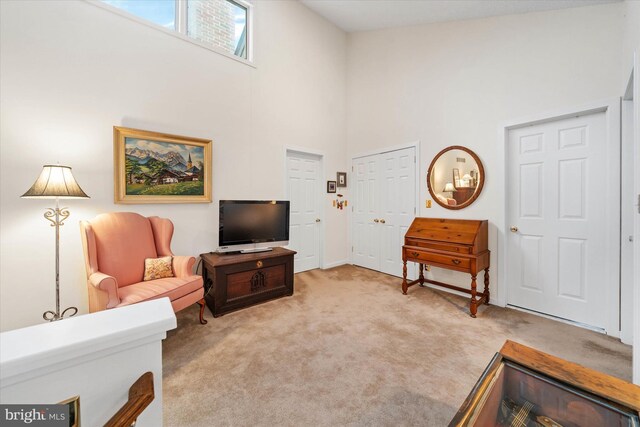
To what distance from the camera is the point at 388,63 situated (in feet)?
13.5

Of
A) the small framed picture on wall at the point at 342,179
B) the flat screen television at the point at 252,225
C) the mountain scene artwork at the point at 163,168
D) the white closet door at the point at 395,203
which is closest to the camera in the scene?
the mountain scene artwork at the point at 163,168

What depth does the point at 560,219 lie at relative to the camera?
265 centimetres

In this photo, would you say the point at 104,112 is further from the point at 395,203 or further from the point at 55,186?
the point at 395,203

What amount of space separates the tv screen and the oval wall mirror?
2065 millimetres

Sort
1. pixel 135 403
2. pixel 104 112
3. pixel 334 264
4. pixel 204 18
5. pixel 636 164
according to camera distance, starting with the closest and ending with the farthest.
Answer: pixel 135 403 < pixel 636 164 < pixel 104 112 < pixel 204 18 < pixel 334 264

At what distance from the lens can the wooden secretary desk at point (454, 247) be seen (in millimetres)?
2789

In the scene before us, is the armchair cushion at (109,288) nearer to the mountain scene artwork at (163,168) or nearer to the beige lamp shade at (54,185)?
the beige lamp shade at (54,185)

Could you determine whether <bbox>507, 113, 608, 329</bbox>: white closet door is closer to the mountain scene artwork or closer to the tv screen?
the tv screen

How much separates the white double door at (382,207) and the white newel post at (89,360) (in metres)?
3.60

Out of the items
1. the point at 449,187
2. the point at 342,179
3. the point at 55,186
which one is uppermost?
the point at 342,179

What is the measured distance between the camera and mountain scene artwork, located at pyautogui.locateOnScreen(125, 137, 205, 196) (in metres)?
2.75

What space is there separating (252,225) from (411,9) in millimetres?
3493

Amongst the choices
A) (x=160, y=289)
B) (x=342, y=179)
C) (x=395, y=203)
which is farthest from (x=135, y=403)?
(x=342, y=179)

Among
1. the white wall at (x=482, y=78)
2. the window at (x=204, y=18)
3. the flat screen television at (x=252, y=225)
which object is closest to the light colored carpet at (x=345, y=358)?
the flat screen television at (x=252, y=225)
